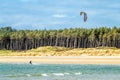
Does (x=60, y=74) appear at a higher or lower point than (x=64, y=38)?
higher

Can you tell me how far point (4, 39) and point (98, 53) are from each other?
72809mm

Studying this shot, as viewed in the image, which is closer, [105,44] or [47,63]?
[47,63]

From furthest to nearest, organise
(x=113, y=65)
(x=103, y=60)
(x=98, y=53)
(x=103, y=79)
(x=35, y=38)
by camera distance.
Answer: (x=35, y=38), (x=98, y=53), (x=103, y=60), (x=113, y=65), (x=103, y=79)

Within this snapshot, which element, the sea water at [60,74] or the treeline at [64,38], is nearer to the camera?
the sea water at [60,74]

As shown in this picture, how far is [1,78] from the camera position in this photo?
4444 cm

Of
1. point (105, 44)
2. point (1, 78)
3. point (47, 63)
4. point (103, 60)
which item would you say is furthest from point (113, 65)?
point (105, 44)

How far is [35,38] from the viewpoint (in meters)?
152

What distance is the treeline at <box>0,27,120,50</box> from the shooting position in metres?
140

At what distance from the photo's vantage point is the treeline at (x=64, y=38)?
139750 millimetres

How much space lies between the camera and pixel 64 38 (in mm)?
148750

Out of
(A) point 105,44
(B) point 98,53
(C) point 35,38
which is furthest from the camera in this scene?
(C) point 35,38

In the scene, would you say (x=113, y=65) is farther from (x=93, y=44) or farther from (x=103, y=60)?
(x=93, y=44)

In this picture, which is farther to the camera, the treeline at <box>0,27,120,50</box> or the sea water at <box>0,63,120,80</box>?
the treeline at <box>0,27,120,50</box>

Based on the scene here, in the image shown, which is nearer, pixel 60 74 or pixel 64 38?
pixel 60 74
